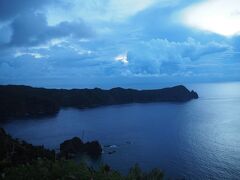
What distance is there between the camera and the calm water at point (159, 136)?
262ft

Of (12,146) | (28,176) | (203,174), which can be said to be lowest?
(203,174)

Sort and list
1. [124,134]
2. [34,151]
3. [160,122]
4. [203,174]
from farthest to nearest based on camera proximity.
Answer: [160,122] → [124,134] → [34,151] → [203,174]

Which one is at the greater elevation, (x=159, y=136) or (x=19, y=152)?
(x=19, y=152)

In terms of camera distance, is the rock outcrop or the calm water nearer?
the rock outcrop

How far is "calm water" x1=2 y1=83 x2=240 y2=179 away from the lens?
7988 cm

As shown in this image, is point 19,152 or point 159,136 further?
point 159,136

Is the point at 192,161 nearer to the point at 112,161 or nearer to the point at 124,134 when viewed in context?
the point at 112,161

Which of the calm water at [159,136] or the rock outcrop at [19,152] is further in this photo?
the calm water at [159,136]

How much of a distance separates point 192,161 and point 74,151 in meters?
Answer: 34.6

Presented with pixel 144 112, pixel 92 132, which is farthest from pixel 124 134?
pixel 144 112

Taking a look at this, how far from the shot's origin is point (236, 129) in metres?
134

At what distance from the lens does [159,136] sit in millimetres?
122250

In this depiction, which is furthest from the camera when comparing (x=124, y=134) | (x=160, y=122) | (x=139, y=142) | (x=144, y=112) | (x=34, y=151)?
(x=144, y=112)

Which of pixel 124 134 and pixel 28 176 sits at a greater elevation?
pixel 28 176
